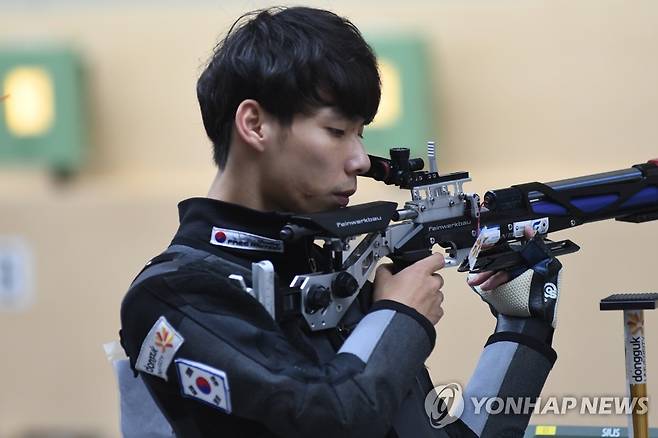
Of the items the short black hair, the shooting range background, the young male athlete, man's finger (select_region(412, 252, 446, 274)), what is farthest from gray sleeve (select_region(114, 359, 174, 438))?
the shooting range background

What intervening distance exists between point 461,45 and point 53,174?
177 cm

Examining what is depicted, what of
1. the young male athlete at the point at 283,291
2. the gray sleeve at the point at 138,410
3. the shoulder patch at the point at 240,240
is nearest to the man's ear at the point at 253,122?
the young male athlete at the point at 283,291

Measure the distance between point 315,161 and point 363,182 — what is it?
2.71 m

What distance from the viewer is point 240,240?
200 cm

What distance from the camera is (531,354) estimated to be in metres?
2.15

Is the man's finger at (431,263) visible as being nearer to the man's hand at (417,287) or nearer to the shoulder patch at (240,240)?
the man's hand at (417,287)

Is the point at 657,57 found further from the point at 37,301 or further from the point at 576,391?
the point at 37,301

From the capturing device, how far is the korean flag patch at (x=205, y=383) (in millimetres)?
1832

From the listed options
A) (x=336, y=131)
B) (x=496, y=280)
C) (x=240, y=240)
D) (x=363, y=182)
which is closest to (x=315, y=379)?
(x=240, y=240)

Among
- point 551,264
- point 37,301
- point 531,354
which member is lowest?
point 531,354

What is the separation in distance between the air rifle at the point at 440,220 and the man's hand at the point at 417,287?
0.04 metres

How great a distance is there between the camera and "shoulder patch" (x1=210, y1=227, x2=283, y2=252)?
2.00 meters

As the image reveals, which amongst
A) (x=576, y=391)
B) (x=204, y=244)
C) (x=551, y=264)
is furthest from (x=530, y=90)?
(x=204, y=244)

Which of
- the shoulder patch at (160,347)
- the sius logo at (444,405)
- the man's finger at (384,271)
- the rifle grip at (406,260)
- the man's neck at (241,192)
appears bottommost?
the sius logo at (444,405)
